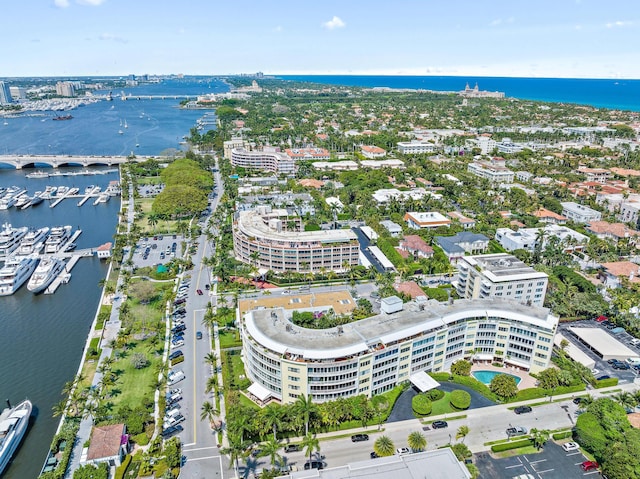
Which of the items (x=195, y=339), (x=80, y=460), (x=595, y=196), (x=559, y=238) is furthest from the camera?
(x=595, y=196)

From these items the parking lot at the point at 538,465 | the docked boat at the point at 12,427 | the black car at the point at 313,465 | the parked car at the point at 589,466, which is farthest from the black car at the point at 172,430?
the parked car at the point at 589,466

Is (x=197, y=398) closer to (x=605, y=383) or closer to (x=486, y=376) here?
(x=486, y=376)

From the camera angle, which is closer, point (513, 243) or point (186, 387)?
point (186, 387)

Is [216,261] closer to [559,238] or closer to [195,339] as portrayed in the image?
[195,339]

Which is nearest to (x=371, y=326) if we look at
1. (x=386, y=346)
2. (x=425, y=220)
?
(x=386, y=346)

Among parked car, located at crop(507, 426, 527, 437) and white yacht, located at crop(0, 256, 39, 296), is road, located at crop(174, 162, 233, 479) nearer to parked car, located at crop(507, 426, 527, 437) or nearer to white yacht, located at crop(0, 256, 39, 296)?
parked car, located at crop(507, 426, 527, 437)

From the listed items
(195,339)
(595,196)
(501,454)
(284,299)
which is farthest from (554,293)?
(595,196)

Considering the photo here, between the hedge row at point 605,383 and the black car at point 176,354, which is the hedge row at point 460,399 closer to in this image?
the hedge row at point 605,383

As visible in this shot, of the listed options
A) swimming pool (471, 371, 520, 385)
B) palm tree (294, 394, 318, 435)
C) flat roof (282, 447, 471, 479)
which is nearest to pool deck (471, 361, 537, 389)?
swimming pool (471, 371, 520, 385)
